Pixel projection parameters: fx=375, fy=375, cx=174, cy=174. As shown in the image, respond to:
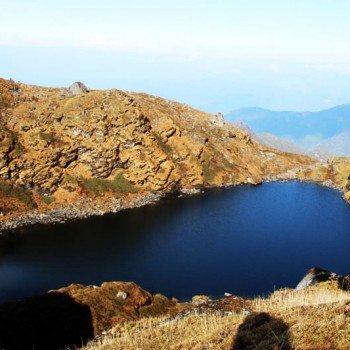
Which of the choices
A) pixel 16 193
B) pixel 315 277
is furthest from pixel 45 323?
pixel 16 193

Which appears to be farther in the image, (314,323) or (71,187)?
(71,187)

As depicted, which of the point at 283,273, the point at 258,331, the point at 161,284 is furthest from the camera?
the point at 283,273

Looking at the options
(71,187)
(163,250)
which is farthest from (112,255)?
(71,187)

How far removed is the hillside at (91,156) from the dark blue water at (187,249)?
36.3 feet

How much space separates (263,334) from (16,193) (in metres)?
101

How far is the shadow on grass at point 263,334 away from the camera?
13.1 meters

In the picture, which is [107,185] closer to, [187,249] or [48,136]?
[48,136]

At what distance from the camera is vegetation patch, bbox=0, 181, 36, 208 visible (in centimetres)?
10238

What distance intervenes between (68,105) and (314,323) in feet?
397

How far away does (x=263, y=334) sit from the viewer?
1465cm

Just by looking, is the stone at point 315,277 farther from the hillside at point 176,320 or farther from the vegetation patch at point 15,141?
the vegetation patch at point 15,141

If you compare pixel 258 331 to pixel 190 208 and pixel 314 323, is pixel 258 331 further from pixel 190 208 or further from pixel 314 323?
pixel 190 208

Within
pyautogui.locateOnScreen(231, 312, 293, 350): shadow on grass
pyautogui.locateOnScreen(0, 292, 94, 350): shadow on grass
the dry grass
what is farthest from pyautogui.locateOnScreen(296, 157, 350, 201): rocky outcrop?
pyautogui.locateOnScreen(231, 312, 293, 350): shadow on grass

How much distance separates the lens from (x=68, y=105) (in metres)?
124
